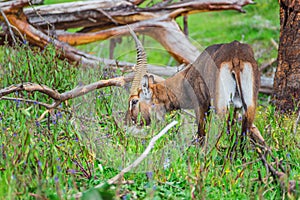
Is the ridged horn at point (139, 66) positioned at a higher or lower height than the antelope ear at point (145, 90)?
higher

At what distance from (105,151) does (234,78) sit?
1.24 metres

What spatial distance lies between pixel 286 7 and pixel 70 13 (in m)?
3.35

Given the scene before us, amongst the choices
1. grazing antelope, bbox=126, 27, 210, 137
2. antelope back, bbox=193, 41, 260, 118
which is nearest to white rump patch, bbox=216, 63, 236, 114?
antelope back, bbox=193, 41, 260, 118

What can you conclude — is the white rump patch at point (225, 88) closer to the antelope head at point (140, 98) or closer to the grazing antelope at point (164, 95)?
the grazing antelope at point (164, 95)

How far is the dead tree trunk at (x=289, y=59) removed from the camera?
18.3ft

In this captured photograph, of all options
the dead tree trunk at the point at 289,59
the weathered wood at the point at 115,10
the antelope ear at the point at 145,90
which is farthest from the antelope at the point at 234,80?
the weathered wood at the point at 115,10

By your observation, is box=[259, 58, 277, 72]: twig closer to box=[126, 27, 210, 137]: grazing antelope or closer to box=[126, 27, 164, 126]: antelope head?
box=[126, 27, 210, 137]: grazing antelope

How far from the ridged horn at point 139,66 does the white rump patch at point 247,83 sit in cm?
102

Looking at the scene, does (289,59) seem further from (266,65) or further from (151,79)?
(266,65)

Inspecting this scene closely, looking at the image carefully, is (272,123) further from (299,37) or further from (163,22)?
(163,22)

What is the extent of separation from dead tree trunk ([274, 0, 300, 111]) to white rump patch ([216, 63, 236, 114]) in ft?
4.71

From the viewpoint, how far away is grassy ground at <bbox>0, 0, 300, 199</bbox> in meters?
3.50

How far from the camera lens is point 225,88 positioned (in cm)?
434

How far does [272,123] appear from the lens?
17.2ft
